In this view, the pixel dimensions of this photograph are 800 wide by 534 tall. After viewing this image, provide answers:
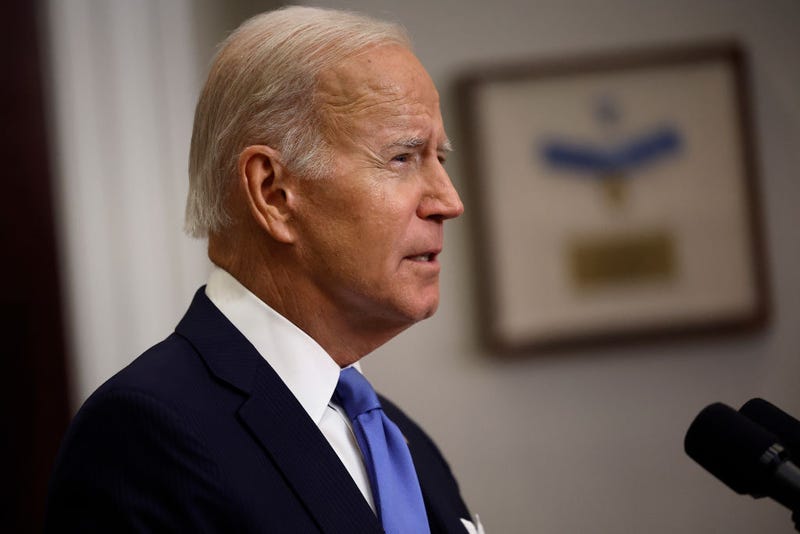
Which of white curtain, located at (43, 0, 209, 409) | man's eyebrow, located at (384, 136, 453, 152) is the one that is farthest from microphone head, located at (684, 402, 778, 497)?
white curtain, located at (43, 0, 209, 409)

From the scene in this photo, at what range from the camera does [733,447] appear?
807 millimetres

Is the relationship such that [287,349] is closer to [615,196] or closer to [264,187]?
[264,187]

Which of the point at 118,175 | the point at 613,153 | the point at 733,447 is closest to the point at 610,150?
the point at 613,153

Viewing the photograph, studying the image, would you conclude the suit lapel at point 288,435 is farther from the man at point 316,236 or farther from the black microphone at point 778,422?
the black microphone at point 778,422

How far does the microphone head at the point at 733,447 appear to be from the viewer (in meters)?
0.77

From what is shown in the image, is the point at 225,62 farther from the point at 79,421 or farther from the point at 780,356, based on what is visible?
the point at 780,356

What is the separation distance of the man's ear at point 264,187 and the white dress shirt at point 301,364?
92 mm

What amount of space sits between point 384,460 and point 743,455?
43 cm

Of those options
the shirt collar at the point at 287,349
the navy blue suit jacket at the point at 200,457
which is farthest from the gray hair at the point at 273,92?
the navy blue suit jacket at the point at 200,457

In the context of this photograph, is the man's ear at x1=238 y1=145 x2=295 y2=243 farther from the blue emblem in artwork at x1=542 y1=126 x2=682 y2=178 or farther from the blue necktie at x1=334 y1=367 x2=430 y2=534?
the blue emblem in artwork at x1=542 y1=126 x2=682 y2=178

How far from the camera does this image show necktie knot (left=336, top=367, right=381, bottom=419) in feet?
3.60

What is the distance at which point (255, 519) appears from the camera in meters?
0.89

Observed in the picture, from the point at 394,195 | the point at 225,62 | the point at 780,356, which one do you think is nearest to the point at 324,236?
the point at 394,195

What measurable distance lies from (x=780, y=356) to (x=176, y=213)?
1.63m
